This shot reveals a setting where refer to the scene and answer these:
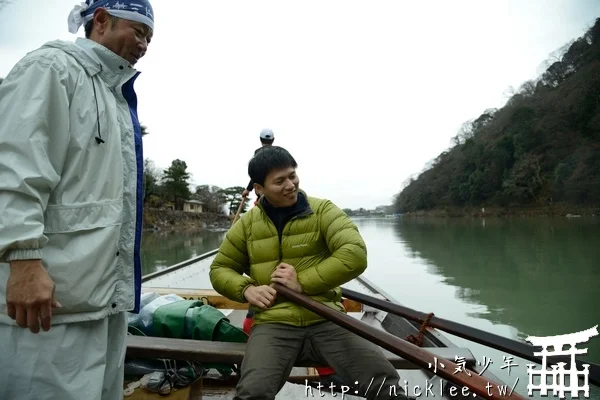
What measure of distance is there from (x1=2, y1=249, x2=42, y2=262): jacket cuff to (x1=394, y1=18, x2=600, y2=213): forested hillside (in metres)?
37.8

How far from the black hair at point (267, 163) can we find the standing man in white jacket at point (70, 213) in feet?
1.96

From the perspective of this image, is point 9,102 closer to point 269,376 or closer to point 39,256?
point 39,256

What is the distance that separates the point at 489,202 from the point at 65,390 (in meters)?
49.6

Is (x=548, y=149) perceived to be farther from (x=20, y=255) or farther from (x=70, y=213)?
(x=20, y=255)

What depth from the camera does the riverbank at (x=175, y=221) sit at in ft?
129

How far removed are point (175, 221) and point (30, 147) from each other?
149ft

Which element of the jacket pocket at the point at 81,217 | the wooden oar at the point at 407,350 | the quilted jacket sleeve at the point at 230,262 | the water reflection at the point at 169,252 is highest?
the jacket pocket at the point at 81,217

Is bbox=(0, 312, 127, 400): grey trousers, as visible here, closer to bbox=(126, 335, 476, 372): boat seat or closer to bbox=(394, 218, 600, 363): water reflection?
bbox=(126, 335, 476, 372): boat seat

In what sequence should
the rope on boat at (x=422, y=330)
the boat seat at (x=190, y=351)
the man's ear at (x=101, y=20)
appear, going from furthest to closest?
1. the rope on boat at (x=422, y=330)
2. the boat seat at (x=190, y=351)
3. the man's ear at (x=101, y=20)

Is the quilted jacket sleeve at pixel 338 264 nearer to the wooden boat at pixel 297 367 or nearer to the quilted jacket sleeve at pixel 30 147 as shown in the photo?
the wooden boat at pixel 297 367

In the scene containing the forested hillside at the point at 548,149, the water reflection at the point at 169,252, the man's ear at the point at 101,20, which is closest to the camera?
the man's ear at the point at 101,20

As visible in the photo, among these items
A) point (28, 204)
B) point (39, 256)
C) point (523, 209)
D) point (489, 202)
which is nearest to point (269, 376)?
point (39, 256)

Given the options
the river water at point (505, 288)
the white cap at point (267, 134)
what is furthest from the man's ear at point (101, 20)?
the river water at point (505, 288)

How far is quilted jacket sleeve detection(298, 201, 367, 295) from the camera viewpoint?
1.70m
